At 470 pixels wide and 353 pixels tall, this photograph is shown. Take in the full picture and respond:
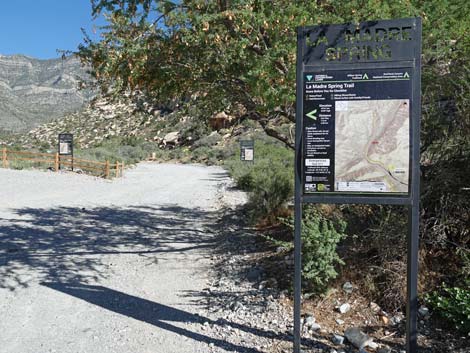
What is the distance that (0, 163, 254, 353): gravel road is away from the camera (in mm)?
4535

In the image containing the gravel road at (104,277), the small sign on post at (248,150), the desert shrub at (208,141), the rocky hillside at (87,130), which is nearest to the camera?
the gravel road at (104,277)

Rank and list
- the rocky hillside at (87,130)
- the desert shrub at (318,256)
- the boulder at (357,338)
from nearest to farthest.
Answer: the boulder at (357,338)
the desert shrub at (318,256)
the rocky hillside at (87,130)

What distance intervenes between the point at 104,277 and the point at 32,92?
120254mm

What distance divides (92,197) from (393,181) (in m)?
14.6

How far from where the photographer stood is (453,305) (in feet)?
14.5

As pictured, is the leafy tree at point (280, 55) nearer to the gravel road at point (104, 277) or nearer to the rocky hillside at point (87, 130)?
the gravel road at point (104, 277)

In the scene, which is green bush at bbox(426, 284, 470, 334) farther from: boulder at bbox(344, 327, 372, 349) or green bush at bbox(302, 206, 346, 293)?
green bush at bbox(302, 206, 346, 293)

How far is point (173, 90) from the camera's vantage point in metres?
6.54

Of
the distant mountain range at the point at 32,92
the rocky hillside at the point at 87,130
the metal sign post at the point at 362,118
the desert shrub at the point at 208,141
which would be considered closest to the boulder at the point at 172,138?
the rocky hillside at the point at 87,130

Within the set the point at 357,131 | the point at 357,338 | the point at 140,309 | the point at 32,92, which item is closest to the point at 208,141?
the point at 140,309

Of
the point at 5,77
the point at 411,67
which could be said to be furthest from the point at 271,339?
the point at 5,77

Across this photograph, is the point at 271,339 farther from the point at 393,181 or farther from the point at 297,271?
the point at 393,181

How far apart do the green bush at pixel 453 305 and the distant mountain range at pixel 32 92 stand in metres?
85.4

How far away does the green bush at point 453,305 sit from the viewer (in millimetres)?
4234
